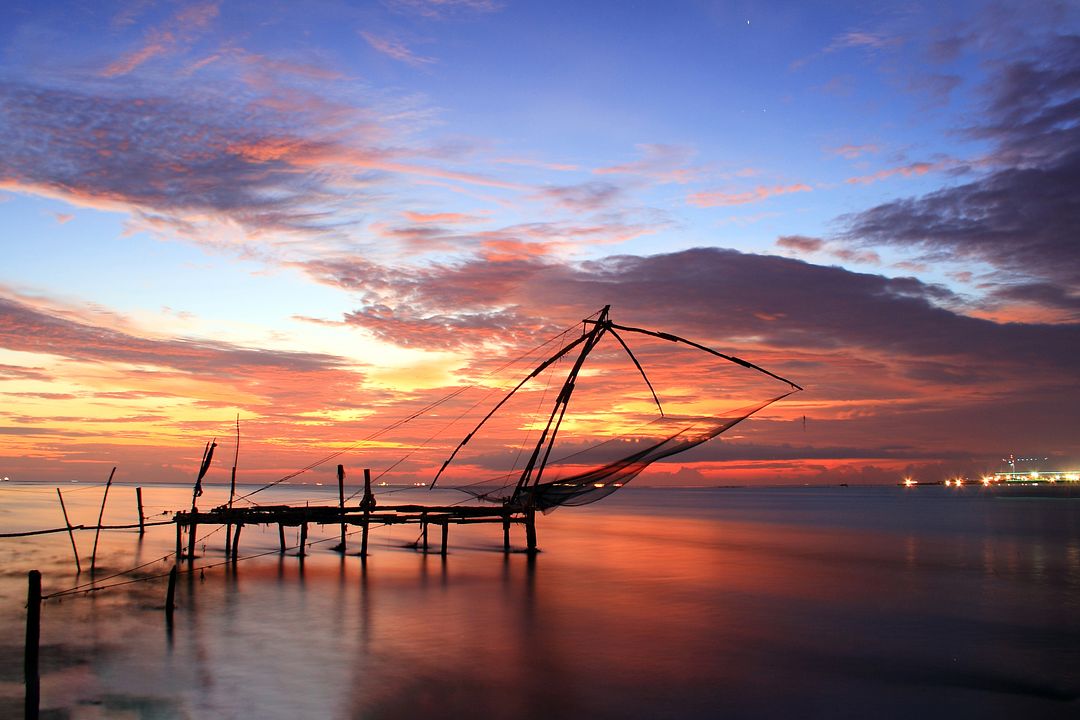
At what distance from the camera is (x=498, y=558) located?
27750mm

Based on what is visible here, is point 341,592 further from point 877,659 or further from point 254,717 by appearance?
point 877,659

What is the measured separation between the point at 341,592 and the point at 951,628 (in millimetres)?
13781

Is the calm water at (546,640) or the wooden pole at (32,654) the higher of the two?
the wooden pole at (32,654)

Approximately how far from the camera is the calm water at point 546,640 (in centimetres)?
1041

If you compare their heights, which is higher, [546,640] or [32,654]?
[32,654]

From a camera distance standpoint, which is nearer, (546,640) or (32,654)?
(32,654)

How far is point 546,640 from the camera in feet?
47.1

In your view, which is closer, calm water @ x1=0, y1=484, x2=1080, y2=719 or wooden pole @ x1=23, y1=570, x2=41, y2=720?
wooden pole @ x1=23, y1=570, x2=41, y2=720

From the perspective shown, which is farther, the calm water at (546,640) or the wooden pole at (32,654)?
the calm water at (546,640)

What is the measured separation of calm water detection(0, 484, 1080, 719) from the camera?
1041cm

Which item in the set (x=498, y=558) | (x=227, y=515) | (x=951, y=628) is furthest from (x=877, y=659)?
(x=227, y=515)

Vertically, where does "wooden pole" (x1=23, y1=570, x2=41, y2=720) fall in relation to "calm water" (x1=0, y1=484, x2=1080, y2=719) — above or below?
above

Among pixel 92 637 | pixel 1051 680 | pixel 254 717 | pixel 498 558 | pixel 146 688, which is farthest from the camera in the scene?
pixel 498 558

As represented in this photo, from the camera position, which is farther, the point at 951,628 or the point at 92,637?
the point at 951,628
